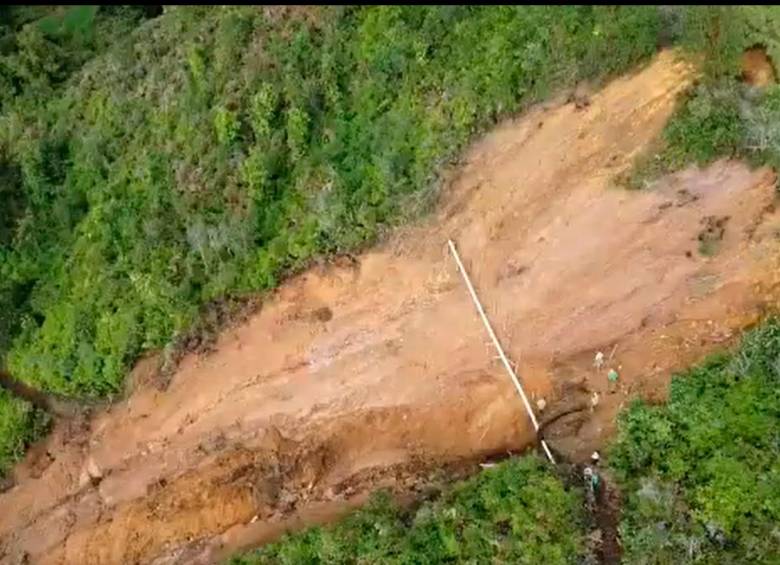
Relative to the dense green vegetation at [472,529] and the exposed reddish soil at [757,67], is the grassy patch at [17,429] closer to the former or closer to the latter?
Answer: the dense green vegetation at [472,529]

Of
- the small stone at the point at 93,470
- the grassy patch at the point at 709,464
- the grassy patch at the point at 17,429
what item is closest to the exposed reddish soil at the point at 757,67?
the grassy patch at the point at 709,464

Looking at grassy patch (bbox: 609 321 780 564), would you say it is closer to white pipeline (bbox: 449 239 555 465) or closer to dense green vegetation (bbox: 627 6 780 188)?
white pipeline (bbox: 449 239 555 465)

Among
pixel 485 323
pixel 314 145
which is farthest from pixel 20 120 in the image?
pixel 485 323

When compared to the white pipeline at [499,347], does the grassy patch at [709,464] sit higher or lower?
lower

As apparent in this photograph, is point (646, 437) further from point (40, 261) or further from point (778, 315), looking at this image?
point (40, 261)

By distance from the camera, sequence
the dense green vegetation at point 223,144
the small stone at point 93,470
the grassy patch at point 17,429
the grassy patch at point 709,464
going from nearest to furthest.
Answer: the grassy patch at point 709,464 < the dense green vegetation at point 223,144 < the small stone at point 93,470 < the grassy patch at point 17,429

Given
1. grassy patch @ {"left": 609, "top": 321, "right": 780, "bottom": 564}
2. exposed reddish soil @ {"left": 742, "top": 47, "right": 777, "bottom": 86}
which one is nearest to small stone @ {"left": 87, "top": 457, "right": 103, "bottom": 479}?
grassy patch @ {"left": 609, "top": 321, "right": 780, "bottom": 564}
